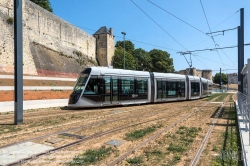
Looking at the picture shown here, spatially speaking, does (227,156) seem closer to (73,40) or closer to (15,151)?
(15,151)

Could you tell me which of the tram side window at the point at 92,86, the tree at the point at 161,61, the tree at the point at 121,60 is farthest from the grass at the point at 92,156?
the tree at the point at 161,61

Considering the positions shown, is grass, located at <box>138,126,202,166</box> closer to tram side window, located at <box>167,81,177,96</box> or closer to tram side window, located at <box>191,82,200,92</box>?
tram side window, located at <box>167,81,177,96</box>

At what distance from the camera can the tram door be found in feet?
44.5

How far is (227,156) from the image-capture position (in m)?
4.55

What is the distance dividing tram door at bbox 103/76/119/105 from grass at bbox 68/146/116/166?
8545 mm

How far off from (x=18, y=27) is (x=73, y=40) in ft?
112

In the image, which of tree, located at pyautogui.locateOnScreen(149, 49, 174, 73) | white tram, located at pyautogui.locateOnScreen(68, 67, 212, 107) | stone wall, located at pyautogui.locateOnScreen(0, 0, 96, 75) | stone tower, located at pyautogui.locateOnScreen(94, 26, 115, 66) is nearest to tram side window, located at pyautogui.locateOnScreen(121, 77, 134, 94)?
white tram, located at pyautogui.locateOnScreen(68, 67, 212, 107)

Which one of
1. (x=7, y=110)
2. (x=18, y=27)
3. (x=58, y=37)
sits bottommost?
(x=7, y=110)

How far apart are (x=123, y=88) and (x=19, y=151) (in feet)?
33.0

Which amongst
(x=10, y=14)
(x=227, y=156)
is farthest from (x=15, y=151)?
(x=10, y=14)

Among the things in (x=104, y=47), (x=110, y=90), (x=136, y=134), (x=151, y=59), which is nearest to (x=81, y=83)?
(x=110, y=90)

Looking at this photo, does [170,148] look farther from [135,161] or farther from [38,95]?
[38,95]

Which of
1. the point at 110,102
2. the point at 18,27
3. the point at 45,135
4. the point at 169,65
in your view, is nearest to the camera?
the point at 45,135

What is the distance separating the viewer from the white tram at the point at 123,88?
42.7 feet
